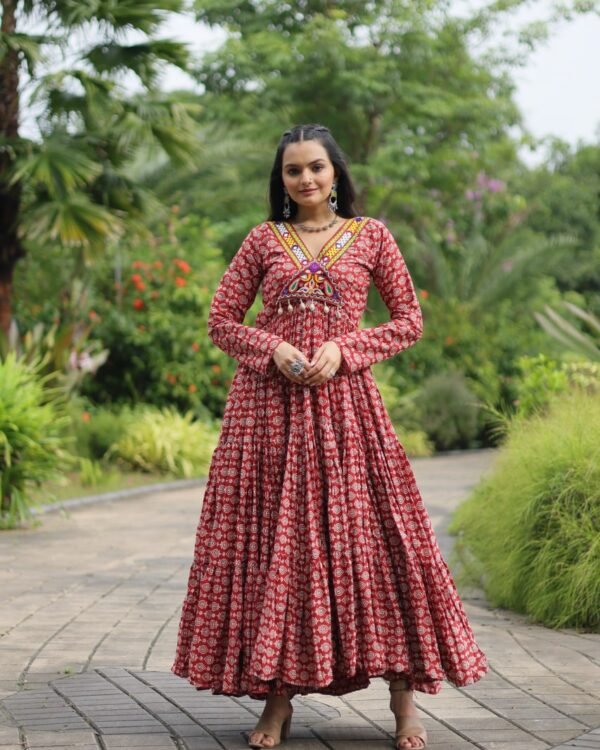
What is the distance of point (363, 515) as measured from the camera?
4.07m

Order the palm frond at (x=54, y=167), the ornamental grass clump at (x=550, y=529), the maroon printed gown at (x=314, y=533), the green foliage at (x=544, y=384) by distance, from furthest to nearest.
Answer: the palm frond at (x=54, y=167) → the green foliage at (x=544, y=384) → the ornamental grass clump at (x=550, y=529) → the maroon printed gown at (x=314, y=533)

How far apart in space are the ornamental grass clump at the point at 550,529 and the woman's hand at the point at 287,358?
2.57 metres

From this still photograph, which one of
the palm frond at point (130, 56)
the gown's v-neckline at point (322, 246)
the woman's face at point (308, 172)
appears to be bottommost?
the gown's v-neckline at point (322, 246)

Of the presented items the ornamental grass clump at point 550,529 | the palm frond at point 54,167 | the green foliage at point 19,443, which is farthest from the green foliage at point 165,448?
the ornamental grass clump at point 550,529

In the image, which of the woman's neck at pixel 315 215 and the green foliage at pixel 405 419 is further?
the green foliage at pixel 405 419

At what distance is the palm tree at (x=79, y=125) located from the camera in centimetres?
1434

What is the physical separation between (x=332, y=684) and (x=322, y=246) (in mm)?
1395

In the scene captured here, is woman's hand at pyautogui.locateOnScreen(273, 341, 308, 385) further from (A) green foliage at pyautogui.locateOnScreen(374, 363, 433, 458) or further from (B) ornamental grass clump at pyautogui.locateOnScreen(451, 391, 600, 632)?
(A) green foliage at pyautogui.locateOnScreen(374, 363, 433, 458)

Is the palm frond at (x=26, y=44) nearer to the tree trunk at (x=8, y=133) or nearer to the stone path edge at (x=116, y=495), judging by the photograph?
the tree trunk at (x=8, y=133)

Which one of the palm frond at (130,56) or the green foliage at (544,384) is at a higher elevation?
the palm frond at (130,56)

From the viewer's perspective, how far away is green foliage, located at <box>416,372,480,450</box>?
2242 centimetres

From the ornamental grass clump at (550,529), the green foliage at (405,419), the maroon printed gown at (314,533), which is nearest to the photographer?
the maroon printed gown at (314,533)

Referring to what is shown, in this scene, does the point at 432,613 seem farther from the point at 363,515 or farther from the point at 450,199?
the point at 450,199

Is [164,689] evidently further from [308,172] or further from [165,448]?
[165,448]
